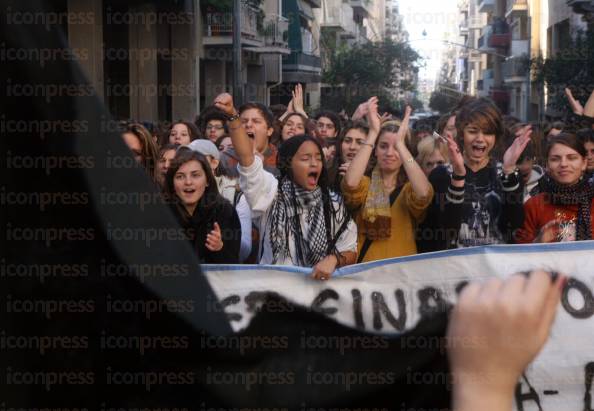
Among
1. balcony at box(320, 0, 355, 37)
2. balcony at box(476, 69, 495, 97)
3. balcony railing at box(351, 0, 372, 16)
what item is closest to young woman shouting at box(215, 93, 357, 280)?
balcony at box(320, 0, 355, 37)

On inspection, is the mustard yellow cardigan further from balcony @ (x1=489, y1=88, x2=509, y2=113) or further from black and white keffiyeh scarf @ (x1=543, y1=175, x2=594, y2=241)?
balcony @ (x1=489, y1=88, x2=509, y2=113)

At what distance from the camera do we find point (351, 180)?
5508 mm

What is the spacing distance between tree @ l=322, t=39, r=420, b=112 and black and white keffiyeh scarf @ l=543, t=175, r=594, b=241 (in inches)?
1170

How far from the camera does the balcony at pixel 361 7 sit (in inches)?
2645

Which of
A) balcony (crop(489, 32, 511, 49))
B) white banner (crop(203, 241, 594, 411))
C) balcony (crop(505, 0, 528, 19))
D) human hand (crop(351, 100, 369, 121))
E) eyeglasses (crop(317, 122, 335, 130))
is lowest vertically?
white banner (crop(203, 241, 594, 411))

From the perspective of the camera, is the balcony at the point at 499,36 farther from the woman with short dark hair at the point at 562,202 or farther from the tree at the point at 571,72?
the woman with short dark hair at the point at 562,202

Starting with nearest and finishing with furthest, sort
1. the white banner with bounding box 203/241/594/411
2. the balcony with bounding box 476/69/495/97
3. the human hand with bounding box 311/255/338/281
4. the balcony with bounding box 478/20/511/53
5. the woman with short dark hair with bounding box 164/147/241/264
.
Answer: the white banner with bounding box 203/241/594/411 → the human hand with bounding box 311/255/338/281 → the woman with short dark hair with bounding box 164/147/241/264 → the balcony with bounding box 478/20/511/53 → the balcony with bounding box 476/69/495/97

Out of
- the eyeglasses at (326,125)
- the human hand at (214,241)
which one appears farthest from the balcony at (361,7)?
the human hand at (214,241)

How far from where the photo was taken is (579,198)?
5.42m

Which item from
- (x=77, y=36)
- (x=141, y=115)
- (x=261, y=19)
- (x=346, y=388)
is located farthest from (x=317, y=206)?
(x=261, y=19)

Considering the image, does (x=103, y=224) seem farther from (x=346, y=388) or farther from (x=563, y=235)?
(x=563, y=235)

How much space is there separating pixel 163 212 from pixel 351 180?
165 inches

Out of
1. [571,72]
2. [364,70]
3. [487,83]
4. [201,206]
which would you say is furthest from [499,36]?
[201,206]

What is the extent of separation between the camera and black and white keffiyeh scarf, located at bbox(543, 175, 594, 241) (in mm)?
5340
